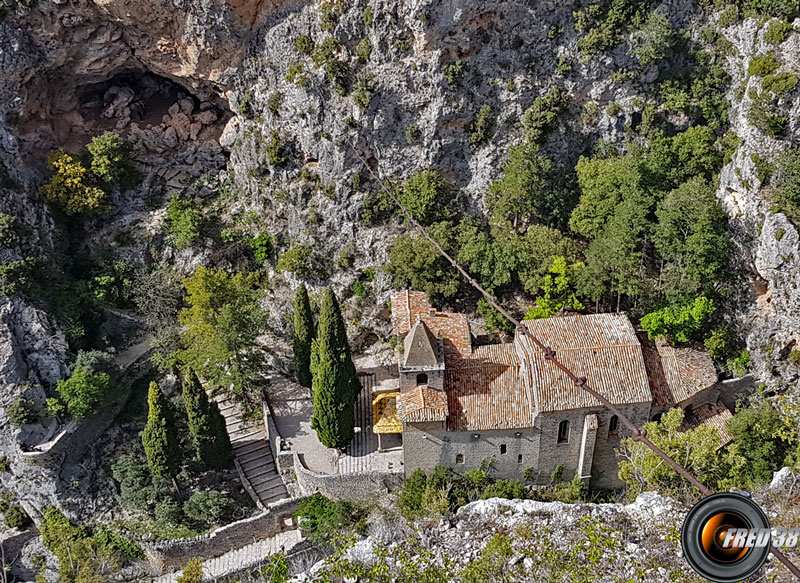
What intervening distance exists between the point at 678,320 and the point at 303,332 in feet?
70.7

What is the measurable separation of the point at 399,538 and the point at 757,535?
15775mm

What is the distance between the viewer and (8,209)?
139 feet

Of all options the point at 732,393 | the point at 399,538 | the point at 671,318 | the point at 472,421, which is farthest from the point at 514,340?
the point at 399,538

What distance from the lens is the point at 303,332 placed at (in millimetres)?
40625

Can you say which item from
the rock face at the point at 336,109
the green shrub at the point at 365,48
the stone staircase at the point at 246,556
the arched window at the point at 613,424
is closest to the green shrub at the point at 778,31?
the rock face at the point at 336,109

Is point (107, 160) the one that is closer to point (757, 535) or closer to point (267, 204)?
point (267, 204)

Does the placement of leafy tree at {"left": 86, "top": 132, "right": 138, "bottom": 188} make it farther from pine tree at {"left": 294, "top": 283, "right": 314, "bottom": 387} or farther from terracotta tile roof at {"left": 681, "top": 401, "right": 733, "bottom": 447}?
terracotta tile roof at {"left": 681, "top": 401, "right": 733, "bottom": 447}

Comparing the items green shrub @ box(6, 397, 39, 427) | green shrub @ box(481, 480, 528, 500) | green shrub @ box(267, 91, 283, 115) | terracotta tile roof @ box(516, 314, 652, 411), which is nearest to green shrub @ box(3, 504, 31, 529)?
green shrub @ box(6, 397, 39, 427)

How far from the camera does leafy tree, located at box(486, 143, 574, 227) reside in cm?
4153

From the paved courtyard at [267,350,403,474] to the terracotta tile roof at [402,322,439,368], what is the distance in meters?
6.81

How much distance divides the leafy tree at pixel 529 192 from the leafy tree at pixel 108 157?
1023 inches

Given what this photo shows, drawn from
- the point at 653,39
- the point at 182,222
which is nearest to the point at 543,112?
the point at 653,39

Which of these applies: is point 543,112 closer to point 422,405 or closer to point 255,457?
point 422,405

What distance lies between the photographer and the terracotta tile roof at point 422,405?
34.4 m
